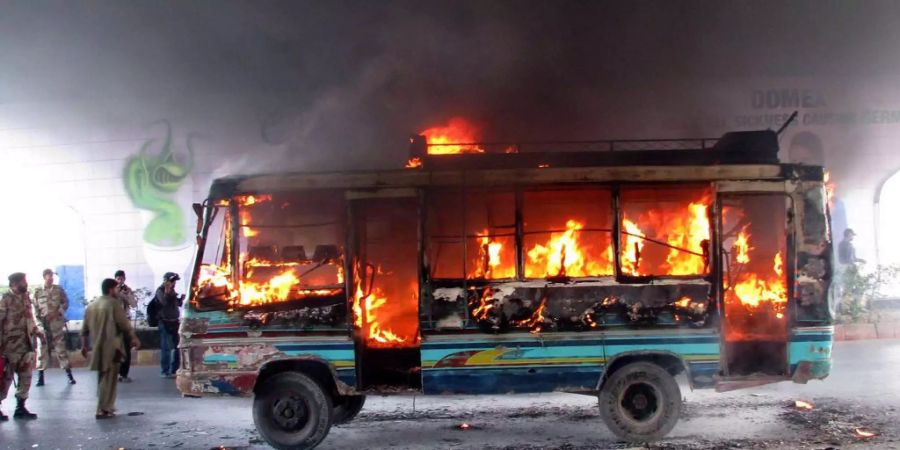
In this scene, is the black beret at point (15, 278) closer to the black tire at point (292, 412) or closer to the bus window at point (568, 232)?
the black tire at point (292, 412)

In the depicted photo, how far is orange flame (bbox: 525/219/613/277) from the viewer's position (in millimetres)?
5953

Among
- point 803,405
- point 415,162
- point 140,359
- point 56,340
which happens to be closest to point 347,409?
point 415,162

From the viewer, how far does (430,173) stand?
6020 mm

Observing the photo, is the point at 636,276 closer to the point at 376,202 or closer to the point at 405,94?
the point at 376,202

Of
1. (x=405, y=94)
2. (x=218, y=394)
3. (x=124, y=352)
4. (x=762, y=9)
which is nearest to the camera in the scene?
(x=218, y=394)

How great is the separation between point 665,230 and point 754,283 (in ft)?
3.40

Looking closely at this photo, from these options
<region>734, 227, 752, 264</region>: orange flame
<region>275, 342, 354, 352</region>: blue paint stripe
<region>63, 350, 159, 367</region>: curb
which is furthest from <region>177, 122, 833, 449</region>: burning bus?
<region>63, 350, 159, 367</region>: curb

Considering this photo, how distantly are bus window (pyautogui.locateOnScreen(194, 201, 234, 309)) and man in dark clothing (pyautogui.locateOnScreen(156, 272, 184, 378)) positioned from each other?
474 cm

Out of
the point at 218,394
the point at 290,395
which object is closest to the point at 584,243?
the point at 290,395

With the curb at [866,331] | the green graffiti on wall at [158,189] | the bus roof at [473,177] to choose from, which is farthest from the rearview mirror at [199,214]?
the curb at [866,331]

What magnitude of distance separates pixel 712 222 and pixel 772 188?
0.61m

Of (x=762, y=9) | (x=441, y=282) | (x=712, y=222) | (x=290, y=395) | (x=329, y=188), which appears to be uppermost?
(x=762, y=9)

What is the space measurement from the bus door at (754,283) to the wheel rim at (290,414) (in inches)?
145

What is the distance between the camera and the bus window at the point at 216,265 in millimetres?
5867
